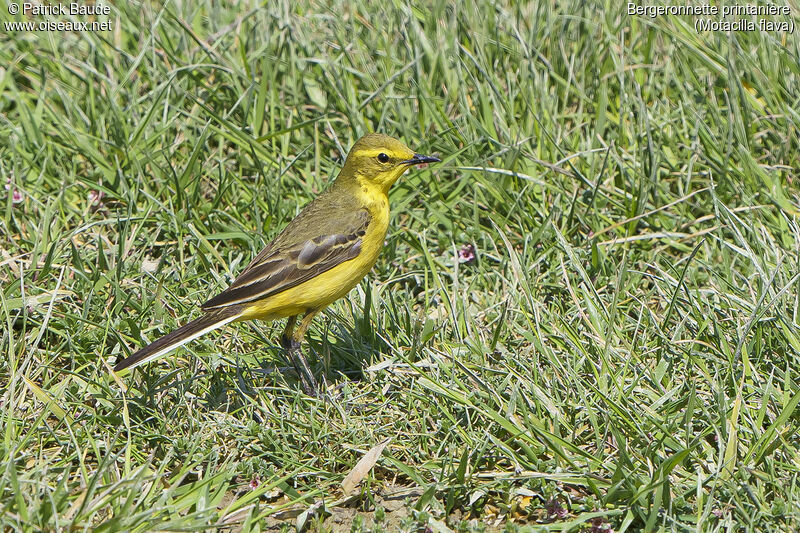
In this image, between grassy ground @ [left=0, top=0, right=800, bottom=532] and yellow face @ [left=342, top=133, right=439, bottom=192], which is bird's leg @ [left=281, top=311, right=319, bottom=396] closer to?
grassy ground @ [left=0, top=0, right=800, bottom=532]

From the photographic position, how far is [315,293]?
528 cm

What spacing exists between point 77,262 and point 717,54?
15.2 feet

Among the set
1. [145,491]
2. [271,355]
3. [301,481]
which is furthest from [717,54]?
[145,491]

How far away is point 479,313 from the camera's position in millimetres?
5691

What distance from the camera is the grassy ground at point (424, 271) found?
173 inches

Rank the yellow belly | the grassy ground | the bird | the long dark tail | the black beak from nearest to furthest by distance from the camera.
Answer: the grassy ground
the long dark tail
the bird
the yellow belly
the black beak

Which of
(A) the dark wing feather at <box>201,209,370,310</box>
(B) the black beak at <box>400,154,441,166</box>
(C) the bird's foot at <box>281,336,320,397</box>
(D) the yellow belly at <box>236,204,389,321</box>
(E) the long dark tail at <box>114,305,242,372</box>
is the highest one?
(B) the black beak at <box>400,154,441,166</box>

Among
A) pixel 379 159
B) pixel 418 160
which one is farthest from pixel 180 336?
pixel 418 160

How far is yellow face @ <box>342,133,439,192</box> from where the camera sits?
5.75 metres

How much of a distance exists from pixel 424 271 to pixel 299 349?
110cm

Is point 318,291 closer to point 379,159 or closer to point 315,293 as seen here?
point 315,293

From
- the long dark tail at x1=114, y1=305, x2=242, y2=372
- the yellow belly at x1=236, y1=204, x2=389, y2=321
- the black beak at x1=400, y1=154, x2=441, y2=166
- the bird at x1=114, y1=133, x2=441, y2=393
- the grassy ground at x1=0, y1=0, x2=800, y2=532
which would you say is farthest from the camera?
the black beak at x1=400, y1=154, x2=441, y2=166

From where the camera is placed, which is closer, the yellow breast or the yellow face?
the yellow breast

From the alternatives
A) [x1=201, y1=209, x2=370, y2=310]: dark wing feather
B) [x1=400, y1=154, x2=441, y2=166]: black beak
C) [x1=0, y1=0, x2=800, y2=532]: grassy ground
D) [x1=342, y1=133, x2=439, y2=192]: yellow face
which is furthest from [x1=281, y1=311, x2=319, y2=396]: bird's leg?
[x1=400, y1=154, x2=441, y2=166]: black beak
